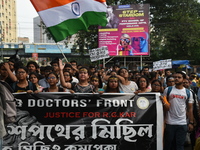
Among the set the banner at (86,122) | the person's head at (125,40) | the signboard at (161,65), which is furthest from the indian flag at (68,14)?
the person's head at (125,40)

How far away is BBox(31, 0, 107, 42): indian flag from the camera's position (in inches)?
216

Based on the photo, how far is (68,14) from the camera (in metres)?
5.73

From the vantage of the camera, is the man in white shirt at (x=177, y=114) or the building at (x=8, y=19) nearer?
the man in white shirt at (x=177, y=114)

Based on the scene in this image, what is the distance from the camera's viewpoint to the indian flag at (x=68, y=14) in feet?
18.0

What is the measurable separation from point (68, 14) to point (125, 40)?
12.3m

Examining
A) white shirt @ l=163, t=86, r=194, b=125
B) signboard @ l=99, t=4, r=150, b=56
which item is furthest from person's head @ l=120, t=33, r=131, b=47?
white shirt @ l=163, t=86, r=194, b=125

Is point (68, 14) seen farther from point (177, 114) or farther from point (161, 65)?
point (161, 65)

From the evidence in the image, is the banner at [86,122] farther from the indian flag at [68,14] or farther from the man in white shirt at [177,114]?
the indian flag at [68,14]

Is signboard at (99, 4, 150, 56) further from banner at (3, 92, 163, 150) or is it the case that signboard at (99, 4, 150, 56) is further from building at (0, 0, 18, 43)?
building at (0, 0, 18, 43)

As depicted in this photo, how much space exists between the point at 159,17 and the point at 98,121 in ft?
66.7

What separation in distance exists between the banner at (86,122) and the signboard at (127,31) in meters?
13.0

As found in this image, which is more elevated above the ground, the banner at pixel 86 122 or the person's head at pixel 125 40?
the person's head at pixel 125 40

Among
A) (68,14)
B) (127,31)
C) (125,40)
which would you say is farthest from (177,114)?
(127,31)

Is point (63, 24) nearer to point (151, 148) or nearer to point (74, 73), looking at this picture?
point (74, 73)
